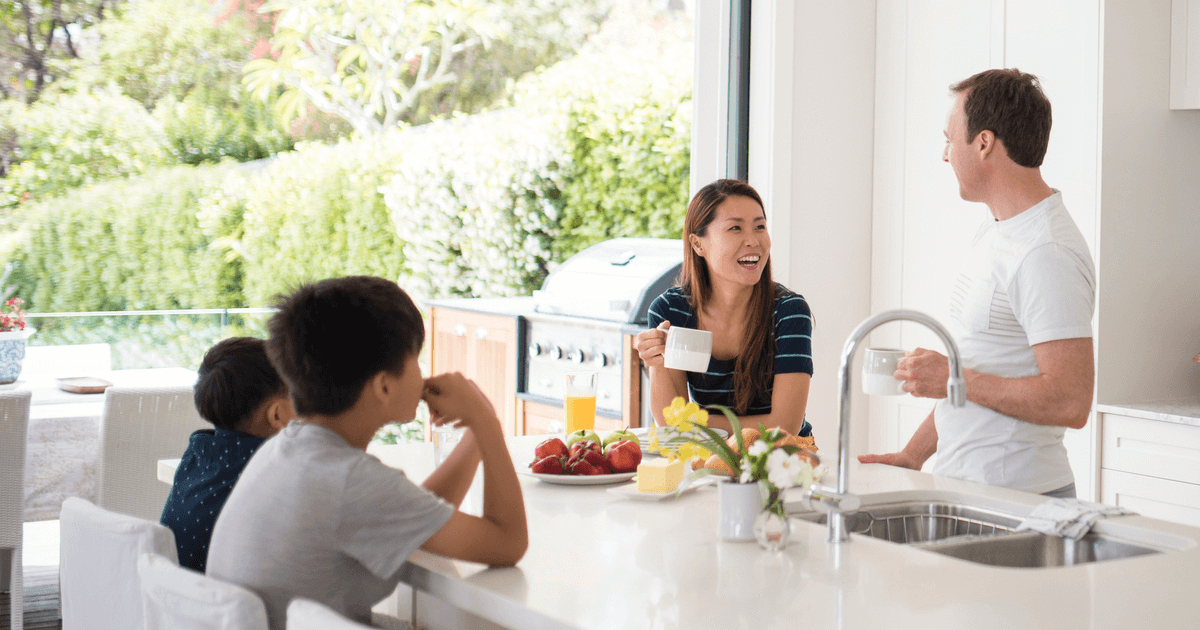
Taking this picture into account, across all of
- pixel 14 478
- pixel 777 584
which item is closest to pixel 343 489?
pixel 777 584

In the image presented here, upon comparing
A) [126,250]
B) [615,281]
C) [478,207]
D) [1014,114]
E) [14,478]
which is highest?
[478,207]

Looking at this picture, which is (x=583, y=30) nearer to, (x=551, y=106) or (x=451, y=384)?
(x=551, y=106)

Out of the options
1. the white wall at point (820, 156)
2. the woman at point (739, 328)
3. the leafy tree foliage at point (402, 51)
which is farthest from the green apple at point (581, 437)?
the leafy tree foliage at point (402, 51)

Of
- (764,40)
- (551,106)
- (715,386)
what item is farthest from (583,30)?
(715,386)

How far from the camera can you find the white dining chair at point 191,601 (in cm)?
112

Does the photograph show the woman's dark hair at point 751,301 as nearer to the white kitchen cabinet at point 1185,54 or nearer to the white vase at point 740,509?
the white vase at point 740,509

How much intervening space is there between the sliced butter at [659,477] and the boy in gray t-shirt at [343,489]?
0.38 m

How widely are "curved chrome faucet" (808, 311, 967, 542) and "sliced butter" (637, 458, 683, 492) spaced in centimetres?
31

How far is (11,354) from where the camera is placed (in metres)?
3.28

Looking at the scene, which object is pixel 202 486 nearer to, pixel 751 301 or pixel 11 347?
pixel 751 301

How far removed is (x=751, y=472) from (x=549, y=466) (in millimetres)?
490

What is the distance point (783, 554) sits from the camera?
4.56 ft

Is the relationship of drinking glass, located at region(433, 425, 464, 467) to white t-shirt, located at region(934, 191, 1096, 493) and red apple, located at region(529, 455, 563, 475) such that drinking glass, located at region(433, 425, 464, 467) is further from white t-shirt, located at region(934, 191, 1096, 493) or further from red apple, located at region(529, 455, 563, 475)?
white t-shirt, located at region(934, 191, 1096, 493)

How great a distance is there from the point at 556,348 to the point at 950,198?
1420 millimetres
